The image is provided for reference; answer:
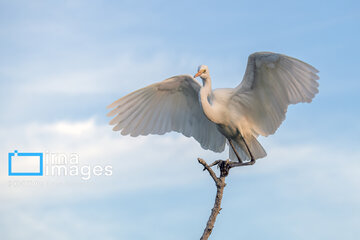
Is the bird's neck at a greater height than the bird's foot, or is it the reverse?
the bird's neck

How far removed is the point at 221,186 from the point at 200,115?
1.95 m

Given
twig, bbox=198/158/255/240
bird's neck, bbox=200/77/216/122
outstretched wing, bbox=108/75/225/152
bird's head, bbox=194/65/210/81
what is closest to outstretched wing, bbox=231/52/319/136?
bird's neck, bbox=200/77/216/122

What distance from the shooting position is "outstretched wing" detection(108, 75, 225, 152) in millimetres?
10062

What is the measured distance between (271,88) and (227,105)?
74 centimetres

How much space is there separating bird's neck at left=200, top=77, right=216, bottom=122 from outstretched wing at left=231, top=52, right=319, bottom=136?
0.48 meters

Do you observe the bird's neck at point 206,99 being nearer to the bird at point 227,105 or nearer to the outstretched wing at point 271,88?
the bird at point 227,105

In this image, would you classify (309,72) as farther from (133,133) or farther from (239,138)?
(133,133)

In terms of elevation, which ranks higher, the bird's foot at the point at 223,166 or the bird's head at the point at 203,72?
the bird's head at the point at 203,72

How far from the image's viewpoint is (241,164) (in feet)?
31.2

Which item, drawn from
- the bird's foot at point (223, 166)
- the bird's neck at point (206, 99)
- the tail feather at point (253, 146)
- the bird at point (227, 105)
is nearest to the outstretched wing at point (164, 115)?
the bird at point (227, 105)

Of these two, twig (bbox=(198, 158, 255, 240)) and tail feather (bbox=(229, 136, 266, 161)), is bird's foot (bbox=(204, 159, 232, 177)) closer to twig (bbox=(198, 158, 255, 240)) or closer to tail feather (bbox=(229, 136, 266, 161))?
twig (bbox=(198, 158, 255, 240))

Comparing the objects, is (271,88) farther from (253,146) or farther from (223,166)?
(223,166)

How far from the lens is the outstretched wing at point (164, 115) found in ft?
33.0

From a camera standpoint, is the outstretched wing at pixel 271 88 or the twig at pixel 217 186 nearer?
the twig at pixel 217 186
